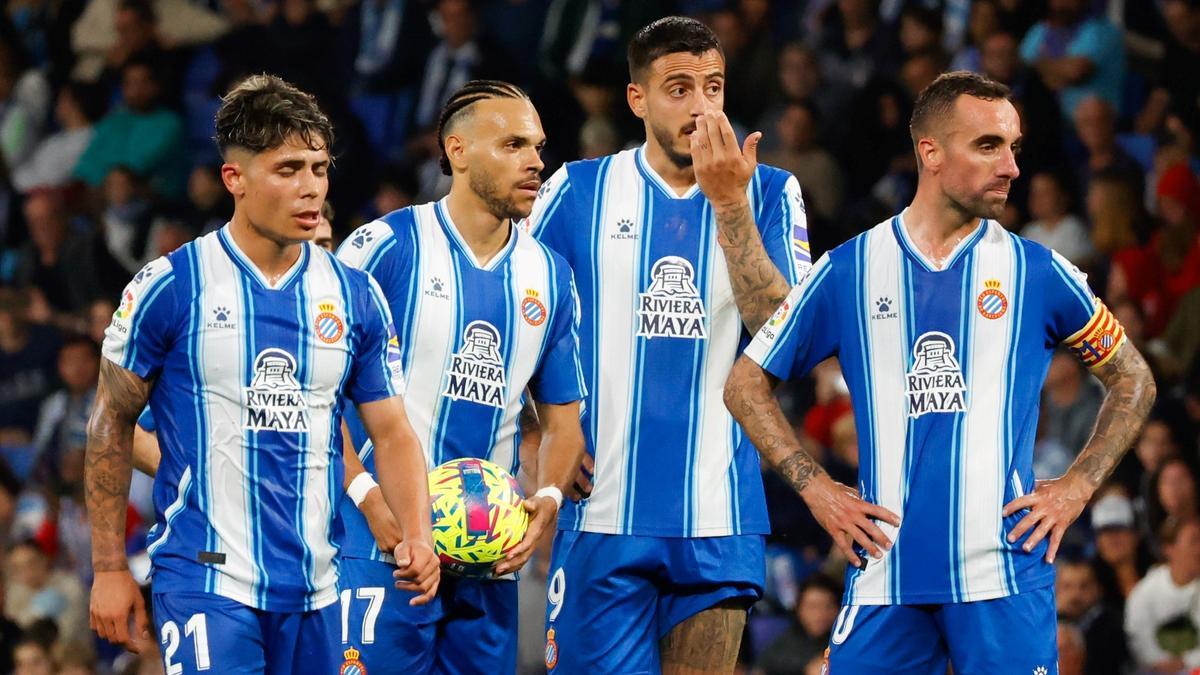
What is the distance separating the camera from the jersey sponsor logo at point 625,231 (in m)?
7.07

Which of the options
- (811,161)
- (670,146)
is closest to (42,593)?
(811,161)

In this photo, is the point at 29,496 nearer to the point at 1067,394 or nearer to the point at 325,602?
the point at 1067,394

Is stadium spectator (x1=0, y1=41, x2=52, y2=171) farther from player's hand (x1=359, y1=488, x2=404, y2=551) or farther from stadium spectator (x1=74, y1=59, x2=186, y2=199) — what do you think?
player's hand (x1=359, y1=488, x2=404, y2=551)

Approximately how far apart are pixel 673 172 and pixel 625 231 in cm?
27

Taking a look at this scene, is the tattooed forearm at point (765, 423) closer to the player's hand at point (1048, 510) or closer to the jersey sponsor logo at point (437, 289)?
the player's hand at point (1048, 510)

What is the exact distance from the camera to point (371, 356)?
6258 mm

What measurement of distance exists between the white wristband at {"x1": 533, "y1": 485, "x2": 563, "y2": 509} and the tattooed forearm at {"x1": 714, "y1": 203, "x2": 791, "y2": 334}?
0.89 m

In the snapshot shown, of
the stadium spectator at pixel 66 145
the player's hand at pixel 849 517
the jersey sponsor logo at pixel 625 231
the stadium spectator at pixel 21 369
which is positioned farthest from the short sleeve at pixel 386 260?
the stadium spectator at pixel 66 145

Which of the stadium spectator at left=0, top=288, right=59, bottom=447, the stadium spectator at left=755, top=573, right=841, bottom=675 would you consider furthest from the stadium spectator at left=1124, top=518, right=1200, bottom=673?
the stadium spectator at left=0, top=288, right=59, bottom=447

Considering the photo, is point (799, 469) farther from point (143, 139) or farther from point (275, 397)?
point (143, 139)

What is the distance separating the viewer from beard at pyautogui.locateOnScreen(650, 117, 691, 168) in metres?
7.05

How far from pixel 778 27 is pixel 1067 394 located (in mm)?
3937

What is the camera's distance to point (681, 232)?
702cm

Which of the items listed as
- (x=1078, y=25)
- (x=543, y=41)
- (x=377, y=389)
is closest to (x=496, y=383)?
(x=377, y=389)
